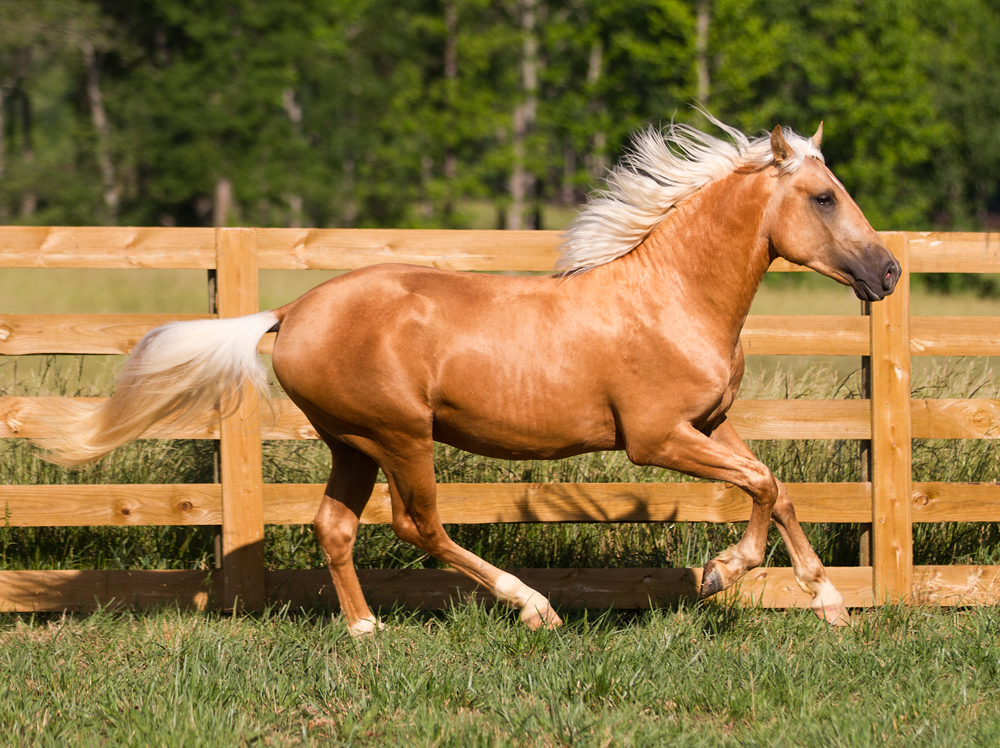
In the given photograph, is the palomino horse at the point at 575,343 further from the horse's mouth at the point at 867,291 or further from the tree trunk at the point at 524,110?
the tree trunk at the point at 524,110

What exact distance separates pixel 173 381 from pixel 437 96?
75.5ft

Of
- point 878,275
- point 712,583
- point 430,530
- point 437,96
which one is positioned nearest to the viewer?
point 878,275

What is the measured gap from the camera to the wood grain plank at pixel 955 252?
14.7ft

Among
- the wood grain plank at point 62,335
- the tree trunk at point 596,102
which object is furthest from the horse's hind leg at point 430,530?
the tree trunk at point 596,102

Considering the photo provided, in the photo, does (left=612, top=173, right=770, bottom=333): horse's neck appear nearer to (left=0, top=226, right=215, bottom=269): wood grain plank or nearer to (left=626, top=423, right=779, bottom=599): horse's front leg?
(left=626, top=423, right=779, bottom=599): horse's front leg

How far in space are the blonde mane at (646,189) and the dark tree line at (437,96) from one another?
1909 cm

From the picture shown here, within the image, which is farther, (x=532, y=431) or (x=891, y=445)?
(x=891, y=445)

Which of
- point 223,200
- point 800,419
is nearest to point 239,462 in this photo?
point 800,419

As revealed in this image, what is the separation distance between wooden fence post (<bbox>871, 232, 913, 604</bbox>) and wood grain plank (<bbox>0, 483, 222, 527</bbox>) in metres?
3.30

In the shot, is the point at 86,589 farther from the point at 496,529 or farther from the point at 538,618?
the point at 538,618

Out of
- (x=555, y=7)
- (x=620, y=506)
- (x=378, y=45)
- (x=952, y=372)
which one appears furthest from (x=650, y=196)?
(x=378, y=45)

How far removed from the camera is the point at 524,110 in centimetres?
2616

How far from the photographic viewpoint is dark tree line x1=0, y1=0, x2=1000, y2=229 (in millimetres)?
23406

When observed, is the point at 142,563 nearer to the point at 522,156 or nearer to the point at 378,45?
the point at 522,156
